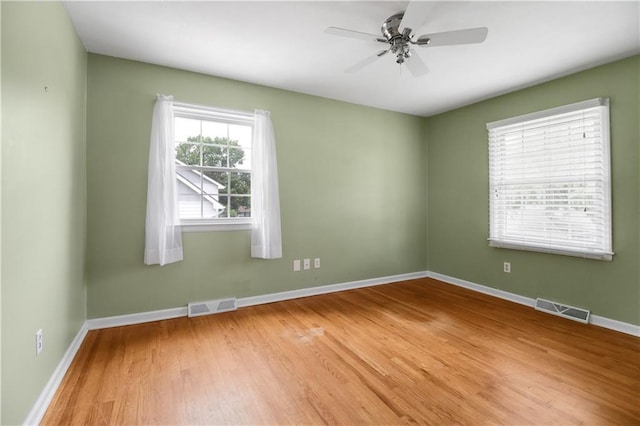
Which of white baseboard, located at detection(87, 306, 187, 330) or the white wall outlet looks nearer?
the white wall outlet

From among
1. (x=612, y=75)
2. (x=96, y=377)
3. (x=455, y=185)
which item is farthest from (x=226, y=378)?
(x=612, y=75)

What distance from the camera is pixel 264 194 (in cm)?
331

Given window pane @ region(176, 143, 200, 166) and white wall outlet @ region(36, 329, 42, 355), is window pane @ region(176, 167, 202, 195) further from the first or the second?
white wall outlet @ region(36, 329, 42, 355)

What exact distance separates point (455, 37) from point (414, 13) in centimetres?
39

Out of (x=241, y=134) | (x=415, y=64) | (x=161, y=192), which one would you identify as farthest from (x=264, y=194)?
(x=415, y=64)

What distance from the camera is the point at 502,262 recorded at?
3705 mm

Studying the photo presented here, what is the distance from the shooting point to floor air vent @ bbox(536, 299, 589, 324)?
2929mm

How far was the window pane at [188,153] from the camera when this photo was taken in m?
3.08

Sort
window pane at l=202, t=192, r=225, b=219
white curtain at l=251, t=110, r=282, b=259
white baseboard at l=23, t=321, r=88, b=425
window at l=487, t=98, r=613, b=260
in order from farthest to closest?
white curtain at l=251, t=110, r=282, b=259 → window pane at l=202, t=192, r=225, b=219 → window at l=487, t=98, r=613, b=260 → white baseboard at l=23, t=321, r=88, b=425

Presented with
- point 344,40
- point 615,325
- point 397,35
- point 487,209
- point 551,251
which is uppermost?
point 344,40

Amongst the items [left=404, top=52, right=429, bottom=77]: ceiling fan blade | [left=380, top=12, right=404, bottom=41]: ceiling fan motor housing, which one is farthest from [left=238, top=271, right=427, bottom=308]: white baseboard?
[left=380, top=12, right=404, bottom=41]: ceiling fan motor housing

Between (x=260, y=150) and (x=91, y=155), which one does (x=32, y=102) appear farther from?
(x=260, y=150)

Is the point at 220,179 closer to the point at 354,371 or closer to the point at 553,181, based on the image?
the point at 354,371

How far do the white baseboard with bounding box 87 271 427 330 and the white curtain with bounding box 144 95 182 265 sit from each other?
53 cm
